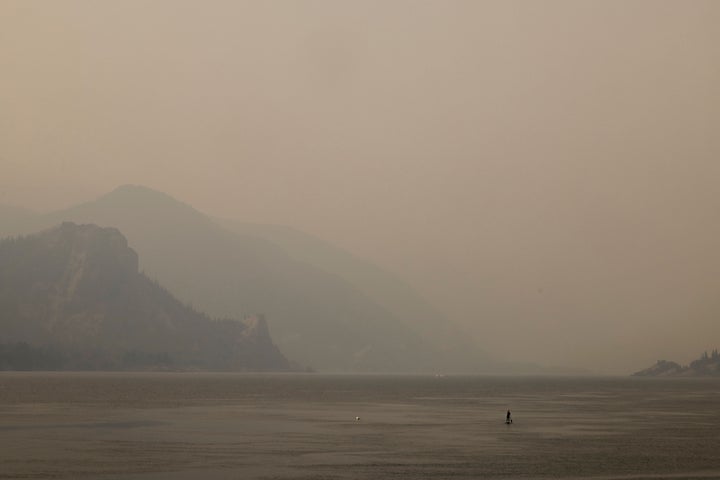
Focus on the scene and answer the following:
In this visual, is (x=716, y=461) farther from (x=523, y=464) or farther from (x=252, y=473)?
(x=252, y=473)

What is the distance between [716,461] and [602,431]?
4012 cm

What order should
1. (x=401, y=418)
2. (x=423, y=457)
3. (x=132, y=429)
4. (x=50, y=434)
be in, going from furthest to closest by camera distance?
(x=401, y=418), (x=132, y=429), (x=50, y=434), (x=423, y=457)

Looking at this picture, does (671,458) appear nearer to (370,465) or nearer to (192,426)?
(370,465)

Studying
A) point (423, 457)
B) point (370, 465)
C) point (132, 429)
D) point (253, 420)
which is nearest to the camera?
point (370, 465)

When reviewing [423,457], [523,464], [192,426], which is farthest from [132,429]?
[523,464]

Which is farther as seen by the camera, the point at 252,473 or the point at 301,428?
the point at 301,428

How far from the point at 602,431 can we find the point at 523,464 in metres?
50.1

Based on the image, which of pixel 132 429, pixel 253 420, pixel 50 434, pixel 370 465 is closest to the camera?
pixel 370 465

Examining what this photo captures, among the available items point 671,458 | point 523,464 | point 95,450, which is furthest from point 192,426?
point 671,458

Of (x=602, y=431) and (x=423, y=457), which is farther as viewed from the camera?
(x=602, y=431)

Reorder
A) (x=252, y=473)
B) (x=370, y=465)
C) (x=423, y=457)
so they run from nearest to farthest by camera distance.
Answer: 1. (x=252, y=473)
2. (x=370, y=465)
3. (x=423, y=457)

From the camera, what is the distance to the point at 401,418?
576 ft

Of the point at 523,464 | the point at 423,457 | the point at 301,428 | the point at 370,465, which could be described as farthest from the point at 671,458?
the point at 301,428

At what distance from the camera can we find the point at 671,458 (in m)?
108
